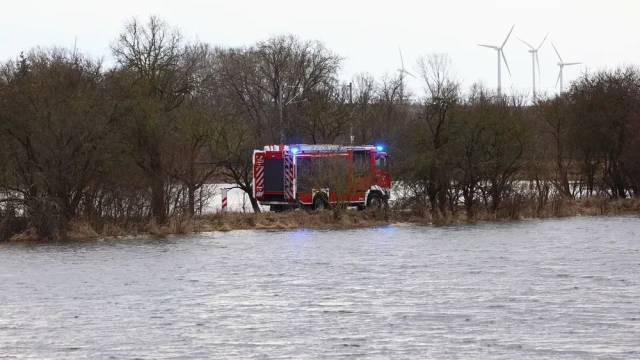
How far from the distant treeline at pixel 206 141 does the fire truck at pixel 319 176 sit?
1033 mm

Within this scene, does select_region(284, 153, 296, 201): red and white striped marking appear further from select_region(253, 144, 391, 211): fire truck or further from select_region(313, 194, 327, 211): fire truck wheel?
select_region(313, 194, 327, 211): fire truck wheel

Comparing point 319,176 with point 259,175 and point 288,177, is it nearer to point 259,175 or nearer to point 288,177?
point 288,177

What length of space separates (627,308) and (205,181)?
75.9ft

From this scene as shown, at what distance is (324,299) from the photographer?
2031 centimetres

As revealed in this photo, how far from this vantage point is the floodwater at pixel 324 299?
50.6ft

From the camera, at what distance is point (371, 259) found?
28.2 meters

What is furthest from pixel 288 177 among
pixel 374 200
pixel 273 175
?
pixel 374 200

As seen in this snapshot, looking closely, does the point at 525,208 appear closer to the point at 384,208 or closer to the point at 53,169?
the point at 384,208

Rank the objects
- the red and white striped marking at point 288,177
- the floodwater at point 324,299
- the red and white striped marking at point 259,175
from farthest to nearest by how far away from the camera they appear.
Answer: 1. the red and white striped marking at point 259,175
2. the red and white striped marking at point 288,177
3. the floodwater at point 324,299

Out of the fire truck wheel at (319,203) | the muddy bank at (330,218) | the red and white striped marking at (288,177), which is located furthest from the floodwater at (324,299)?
the red and white striped marking at (288,177)

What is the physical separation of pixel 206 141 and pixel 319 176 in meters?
4.56

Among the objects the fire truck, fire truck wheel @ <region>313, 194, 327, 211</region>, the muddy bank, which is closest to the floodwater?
the muddy bank

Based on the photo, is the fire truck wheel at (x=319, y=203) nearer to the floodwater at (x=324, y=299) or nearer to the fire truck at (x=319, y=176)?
the fire truck at (x=319, y=176)

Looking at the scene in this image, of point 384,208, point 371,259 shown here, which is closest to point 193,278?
point 371,259
